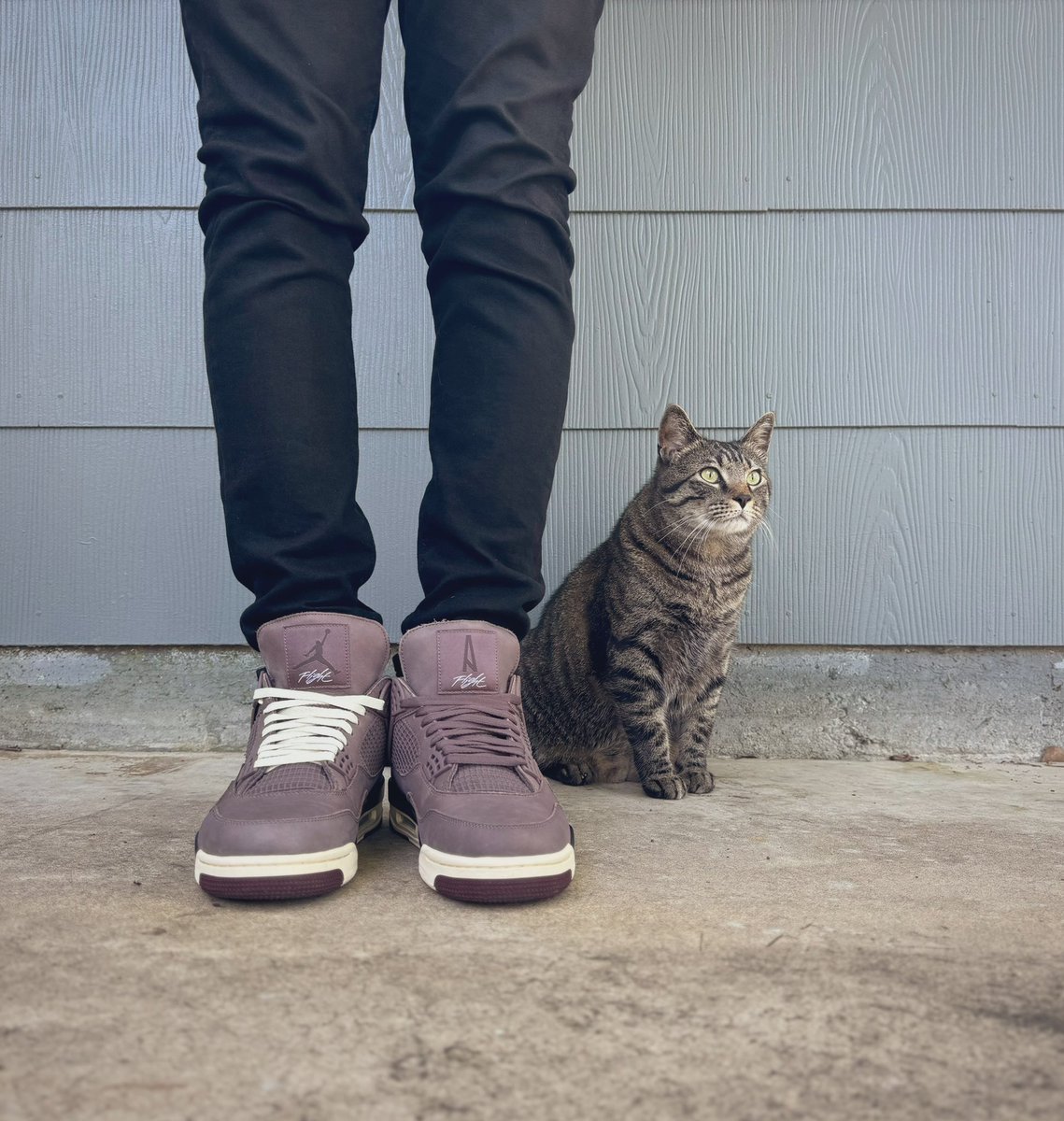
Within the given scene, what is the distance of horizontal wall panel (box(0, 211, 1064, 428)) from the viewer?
5.52 ft

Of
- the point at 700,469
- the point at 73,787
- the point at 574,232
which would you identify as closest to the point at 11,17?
the point at 574,232

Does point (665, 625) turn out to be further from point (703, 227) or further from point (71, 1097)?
point (71, 1097)

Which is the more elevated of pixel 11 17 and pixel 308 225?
pixel 11 17

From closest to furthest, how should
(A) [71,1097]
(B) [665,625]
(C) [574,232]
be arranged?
(A) [71,1097] → (B) [665,625] → (C) [574,232]

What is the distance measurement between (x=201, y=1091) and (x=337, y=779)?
385 millimetres

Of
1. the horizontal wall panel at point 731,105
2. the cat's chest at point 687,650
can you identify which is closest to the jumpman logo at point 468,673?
the cat's chest at point 687,650

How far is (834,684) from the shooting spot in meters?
1.70

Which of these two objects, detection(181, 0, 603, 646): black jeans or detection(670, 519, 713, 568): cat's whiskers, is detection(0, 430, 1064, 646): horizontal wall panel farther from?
detection(181, 0, 603, 646): black jeans

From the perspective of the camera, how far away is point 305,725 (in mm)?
938

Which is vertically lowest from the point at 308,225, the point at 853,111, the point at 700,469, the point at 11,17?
the point at 700,469

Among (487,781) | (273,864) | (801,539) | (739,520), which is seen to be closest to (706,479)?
(739,520)

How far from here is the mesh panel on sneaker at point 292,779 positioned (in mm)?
858

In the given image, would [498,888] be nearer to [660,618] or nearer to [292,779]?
[292,779]

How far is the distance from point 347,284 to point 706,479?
79 cm
